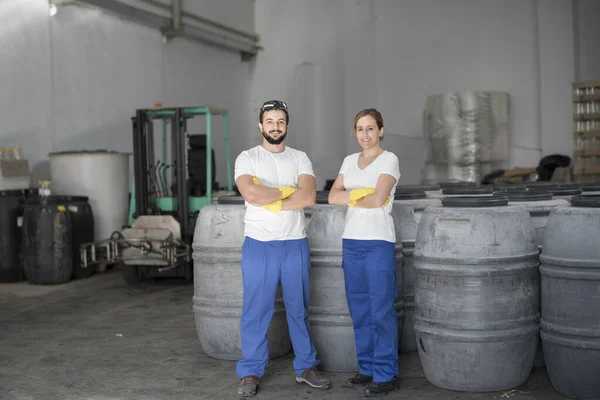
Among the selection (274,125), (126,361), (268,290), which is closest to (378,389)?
(268,290)

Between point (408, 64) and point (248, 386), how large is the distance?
12429mm

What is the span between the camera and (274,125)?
4.59m

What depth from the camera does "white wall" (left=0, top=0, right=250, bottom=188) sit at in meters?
10.8

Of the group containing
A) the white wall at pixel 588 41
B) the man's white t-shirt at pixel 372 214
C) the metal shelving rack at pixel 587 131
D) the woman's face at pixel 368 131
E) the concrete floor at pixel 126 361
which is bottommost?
the concrete floor at pixel 126 361

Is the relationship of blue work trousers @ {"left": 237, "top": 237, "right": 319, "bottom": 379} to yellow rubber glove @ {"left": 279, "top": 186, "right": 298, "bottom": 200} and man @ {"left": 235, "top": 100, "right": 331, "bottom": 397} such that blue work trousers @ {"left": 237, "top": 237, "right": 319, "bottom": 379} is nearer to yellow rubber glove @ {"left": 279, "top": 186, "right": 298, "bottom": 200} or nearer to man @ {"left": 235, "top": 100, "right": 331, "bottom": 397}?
man @ {"left": 235, "top": 100, "right": 331, "bottom": 397}

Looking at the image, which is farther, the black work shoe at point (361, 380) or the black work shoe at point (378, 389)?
the black work shoe at point (361, 380)

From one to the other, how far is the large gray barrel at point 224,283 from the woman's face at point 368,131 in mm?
1131

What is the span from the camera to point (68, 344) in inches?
248

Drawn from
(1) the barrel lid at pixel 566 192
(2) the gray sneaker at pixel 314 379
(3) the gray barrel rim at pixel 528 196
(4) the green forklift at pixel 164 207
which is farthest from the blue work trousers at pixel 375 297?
(4) the green forklift at pixel 164 207

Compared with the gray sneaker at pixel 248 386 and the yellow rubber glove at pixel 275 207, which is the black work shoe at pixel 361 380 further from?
the yellow rubber glove at pixel 275 207

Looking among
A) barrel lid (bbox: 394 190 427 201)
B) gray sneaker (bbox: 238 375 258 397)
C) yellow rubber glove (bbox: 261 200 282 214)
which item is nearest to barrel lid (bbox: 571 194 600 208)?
barrel lid (bbox: 394 190 427 201)

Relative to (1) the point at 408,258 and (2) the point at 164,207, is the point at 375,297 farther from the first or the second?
(2) the point at 164,207

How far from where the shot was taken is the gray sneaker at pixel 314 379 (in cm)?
464

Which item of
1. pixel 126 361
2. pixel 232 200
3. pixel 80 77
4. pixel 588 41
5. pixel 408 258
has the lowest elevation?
pixel 126 361
